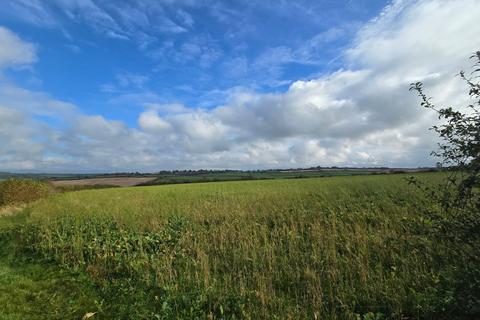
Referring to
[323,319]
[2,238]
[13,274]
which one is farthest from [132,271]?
[2,238]

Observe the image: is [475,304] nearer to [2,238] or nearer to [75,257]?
[75,257]

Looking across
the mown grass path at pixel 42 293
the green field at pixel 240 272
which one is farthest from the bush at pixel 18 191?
the mown grass path at pixel 42 293

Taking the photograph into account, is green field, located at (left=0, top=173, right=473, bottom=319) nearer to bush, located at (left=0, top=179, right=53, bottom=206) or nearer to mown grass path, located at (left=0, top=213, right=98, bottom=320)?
mown grass path, located at (left=0, top=213, right=98, bottom=320)

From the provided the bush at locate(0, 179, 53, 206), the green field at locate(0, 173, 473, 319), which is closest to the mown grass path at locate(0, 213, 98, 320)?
the green field at locate(0, 173, 473, 319)

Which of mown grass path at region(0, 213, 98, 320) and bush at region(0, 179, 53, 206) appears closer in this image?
mown grass path at region(0, 213, 98, 320)

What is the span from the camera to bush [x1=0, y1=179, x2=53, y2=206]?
3597 centimetres

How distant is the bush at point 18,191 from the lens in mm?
35969

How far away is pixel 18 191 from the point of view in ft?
122

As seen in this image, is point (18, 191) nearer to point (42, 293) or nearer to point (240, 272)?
point (42, 293)

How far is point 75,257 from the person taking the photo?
10.7 metres

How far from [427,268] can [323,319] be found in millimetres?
3493

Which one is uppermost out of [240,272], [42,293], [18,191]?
[18,191]

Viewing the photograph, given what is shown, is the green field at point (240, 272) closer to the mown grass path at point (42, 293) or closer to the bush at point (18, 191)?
the mown grass path at point (42, 293)

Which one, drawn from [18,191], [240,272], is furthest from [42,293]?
[18,191]
